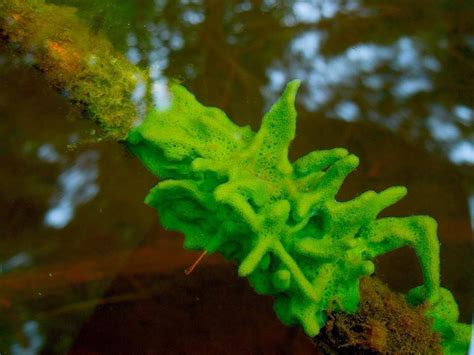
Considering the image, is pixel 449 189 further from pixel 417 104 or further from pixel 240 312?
pixel 240 312

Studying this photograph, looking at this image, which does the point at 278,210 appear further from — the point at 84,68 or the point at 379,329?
the point at 84,68

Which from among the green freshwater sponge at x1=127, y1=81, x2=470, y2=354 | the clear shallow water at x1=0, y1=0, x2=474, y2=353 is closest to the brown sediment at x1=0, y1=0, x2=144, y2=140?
the green freshwater sponge at x1=127, y1=81, x2=470, y2=354

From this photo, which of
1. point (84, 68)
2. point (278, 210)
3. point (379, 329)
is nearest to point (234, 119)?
point (84, 68)

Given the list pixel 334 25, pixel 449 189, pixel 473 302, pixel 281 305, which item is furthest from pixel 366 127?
pixel 281 305

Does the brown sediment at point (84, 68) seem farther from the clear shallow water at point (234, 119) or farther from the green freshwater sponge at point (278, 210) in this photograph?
the clear shallow water at point (234, 119)

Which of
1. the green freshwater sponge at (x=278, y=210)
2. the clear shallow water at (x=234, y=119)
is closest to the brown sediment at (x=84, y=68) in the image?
the green freshwater sponge at (x=278, y=210)
